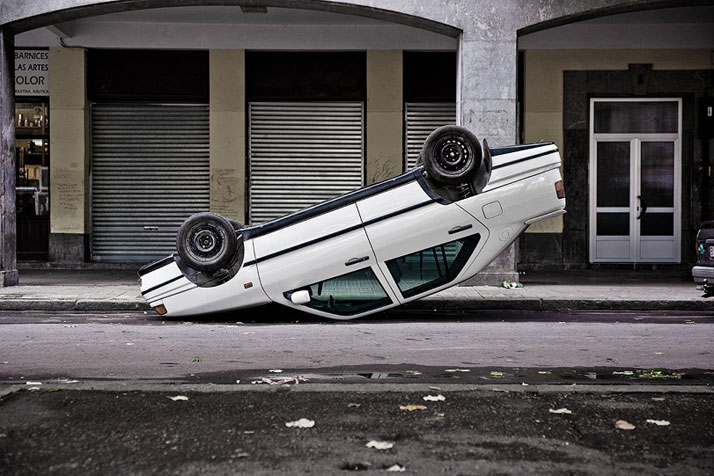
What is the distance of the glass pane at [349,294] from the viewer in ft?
27.9

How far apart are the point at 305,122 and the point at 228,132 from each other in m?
1.67

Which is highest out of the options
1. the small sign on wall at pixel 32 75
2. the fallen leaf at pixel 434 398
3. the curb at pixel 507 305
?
the small sign on wall at pixel 32 75

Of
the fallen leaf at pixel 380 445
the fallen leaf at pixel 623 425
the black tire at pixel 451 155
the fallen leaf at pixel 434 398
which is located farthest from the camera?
the black tire at pixel 451 155

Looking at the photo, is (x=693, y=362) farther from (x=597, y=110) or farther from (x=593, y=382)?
(x=597, y=110)

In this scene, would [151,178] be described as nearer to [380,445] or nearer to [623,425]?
[380,445]

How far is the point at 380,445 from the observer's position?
3.88 metres

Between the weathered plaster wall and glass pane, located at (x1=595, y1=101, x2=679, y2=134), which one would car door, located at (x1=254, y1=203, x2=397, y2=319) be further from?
glass pane, located at (x1=595, y1=101, x2=679, y2=134)

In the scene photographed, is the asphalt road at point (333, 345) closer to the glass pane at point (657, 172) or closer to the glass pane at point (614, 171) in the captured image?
the glass pane at point (614, 171)

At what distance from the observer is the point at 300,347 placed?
23.2 ft

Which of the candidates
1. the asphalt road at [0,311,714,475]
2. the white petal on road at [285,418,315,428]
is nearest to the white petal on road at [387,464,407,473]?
the asphalt road at [0,311,714,475]

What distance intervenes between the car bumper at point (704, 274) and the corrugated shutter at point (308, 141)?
872 cm

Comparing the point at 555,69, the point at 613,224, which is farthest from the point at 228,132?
the point at 613,224

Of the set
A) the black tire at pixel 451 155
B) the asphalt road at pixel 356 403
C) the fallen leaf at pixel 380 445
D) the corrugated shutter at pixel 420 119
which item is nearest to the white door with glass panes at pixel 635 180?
the corrugated shutter at pixel 420 119

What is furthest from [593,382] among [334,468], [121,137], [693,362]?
[121,137]
